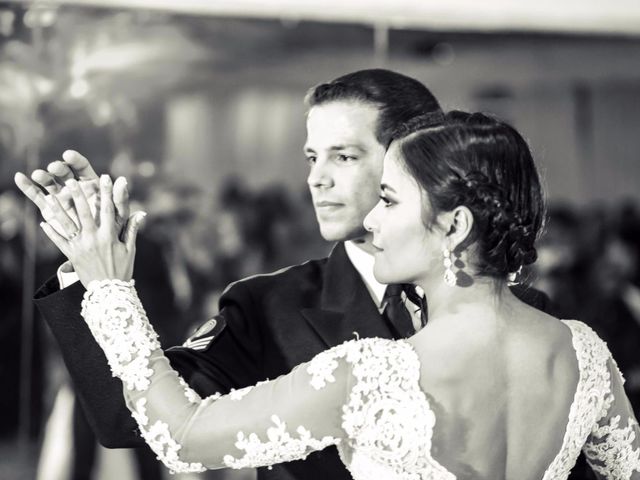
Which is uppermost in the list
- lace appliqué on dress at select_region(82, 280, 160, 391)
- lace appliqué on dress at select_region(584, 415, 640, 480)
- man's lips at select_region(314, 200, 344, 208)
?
man's lips at select_region(314, 200, 344, 208)

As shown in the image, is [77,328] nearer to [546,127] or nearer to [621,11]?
[546,127]

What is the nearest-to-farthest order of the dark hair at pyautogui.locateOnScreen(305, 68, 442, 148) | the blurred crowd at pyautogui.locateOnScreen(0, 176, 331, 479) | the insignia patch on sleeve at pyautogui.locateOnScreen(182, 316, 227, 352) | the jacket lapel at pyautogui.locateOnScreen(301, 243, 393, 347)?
the insignia patch on sleeve at pyautogui.locateOnScreen(182, 316, 227, 352), the jacket lapel at pyautogui.locateOnScreen(301, 243, 393, 347), the dark hair at pyautogui.locateOnScreen(305, 68, 442, 148), the blurred crowd at pyautogui.locateOnScreen(0, 176, 331, 479)

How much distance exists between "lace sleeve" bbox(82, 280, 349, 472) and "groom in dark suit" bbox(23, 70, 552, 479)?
0.41ft

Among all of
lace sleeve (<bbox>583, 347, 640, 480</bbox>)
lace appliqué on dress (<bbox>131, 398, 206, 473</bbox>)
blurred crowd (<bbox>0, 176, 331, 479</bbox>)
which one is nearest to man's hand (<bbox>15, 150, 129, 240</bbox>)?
lace appliqué on dress (<bbox>131, 398, 206, 473</bbox>)

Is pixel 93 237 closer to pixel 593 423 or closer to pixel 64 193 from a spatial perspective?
pixel 64 193

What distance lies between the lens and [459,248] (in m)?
1.60

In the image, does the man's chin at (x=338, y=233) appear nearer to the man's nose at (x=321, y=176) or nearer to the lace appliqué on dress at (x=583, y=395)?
the man's nose at (x=321, y=176)

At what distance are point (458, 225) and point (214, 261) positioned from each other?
3.37 m

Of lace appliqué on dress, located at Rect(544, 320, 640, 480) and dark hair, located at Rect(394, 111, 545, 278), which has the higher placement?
dark hair, located at Rect(394, 111, 545, 278)

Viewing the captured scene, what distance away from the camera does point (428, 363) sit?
1517mm

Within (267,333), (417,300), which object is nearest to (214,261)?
(267,333)

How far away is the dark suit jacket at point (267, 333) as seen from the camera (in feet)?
5.55

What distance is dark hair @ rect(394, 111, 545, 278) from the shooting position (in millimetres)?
1583

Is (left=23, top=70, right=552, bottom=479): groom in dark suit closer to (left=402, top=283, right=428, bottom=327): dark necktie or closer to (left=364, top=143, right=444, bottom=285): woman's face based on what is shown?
(left=402, top=283, right=428, bottom=327): dark necktie
